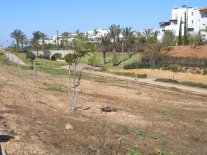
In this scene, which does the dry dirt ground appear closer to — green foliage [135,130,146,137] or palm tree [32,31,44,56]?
green foliage [135,130,146,137]

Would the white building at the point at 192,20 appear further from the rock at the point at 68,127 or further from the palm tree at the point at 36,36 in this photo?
the rock at the point at 68,127

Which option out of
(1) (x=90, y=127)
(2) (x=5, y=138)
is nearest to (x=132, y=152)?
(1) (x=90, y=127)

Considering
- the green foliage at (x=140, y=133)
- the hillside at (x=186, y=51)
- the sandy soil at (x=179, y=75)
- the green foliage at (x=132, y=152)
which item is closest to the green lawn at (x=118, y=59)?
the hillside at (x=186, y=51)

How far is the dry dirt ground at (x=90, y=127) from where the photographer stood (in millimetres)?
12883

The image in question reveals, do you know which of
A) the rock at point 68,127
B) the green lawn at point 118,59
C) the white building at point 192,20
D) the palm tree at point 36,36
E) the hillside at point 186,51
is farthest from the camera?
the palm tree at point 36,36

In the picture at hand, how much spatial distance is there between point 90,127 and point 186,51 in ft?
212

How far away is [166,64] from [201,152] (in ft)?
189

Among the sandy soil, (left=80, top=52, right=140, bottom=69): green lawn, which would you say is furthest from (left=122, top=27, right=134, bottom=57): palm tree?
the sandy soil

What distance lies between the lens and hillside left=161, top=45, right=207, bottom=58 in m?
74.0

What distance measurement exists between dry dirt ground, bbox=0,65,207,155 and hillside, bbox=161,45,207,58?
52162mm

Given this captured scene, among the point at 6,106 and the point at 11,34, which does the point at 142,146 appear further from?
the point at 11,34

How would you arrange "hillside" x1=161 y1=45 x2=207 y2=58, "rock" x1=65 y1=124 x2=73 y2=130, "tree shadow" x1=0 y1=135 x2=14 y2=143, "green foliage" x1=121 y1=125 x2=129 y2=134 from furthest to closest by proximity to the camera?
"hillside" x1=161 y1=45 x2=207 y2=58
"green foliage" x1=121 y1=125 x2=129 y2=134
"rock" x1=65 y1=124 x2=73 y2=130
"tree shadow" x1=0 y1=135 x2=14 y2=143

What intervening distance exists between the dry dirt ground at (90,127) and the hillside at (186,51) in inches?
2054

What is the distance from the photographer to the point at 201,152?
48.7 feet
